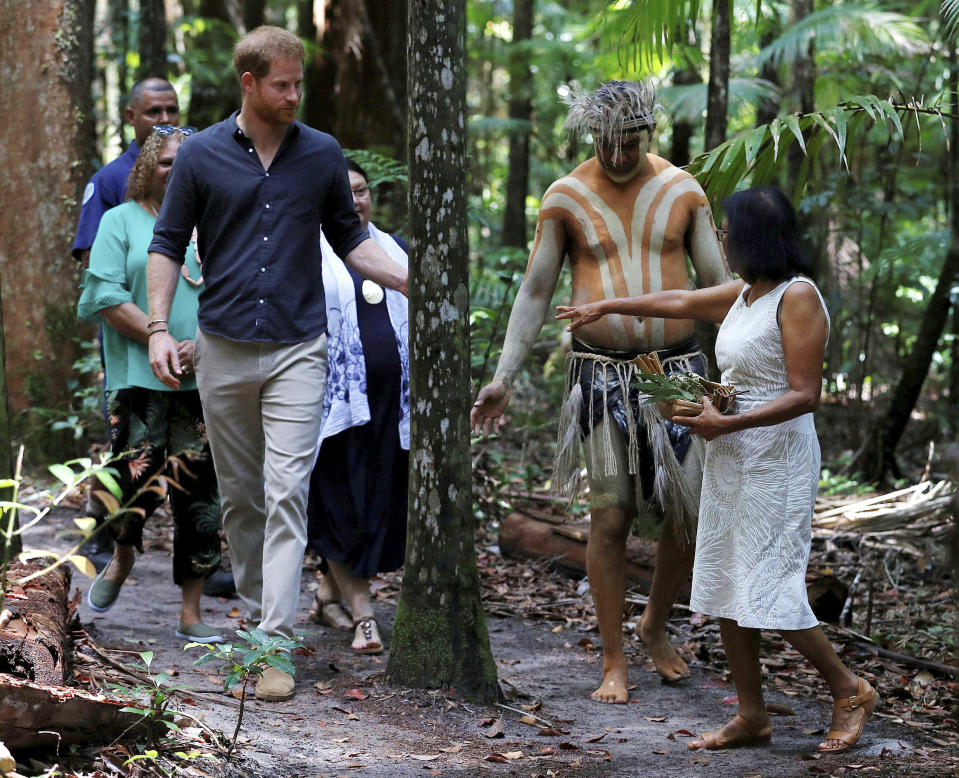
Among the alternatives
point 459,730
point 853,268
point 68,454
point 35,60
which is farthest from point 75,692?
point 853,268

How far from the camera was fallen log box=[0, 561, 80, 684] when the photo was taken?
3021 millimetres

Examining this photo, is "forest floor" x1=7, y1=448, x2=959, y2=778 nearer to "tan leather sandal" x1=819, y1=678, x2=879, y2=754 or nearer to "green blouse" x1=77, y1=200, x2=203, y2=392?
"tan leather sandal" x1=819, y1=678, x2=879, y2=754

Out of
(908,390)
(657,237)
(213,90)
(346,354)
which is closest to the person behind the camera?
(657,237)

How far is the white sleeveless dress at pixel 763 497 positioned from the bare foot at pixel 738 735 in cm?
43

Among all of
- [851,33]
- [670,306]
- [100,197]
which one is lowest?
[670,306]

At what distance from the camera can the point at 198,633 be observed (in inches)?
197

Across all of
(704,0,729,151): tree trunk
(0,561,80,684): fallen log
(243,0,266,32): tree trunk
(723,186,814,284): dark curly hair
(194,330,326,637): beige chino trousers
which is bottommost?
(0,561,80,684): fallen log

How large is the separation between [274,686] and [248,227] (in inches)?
73.1

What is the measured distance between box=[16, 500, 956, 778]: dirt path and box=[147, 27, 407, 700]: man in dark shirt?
1.21 ft

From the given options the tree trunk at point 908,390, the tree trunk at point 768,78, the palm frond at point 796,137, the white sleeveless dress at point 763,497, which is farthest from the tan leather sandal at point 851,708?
the tree trunk at point 768,78

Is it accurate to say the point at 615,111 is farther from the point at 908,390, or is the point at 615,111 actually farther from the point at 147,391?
the point at 908,390

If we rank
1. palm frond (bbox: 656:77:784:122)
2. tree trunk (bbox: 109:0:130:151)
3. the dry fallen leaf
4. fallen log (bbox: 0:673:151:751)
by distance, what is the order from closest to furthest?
fallen log (bbox: 0:673:151:751)
the dry fallen leaf
palm frond (bbox: 656:77:784:122)
tree trunk (bbox: 109:0:130:151)

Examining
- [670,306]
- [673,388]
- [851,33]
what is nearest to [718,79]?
[670,306]

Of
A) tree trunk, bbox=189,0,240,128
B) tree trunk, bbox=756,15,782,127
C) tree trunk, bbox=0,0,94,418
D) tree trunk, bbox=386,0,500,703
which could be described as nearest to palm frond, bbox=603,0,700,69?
tree trunk, bbox=386,0,500,703
